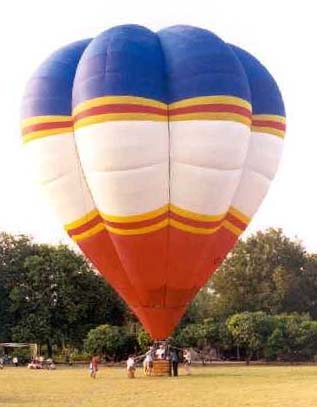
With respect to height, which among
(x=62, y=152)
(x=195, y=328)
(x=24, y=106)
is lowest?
(x=195, y=328)

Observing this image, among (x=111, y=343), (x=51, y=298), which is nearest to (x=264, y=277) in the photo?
(x=51, y=298)

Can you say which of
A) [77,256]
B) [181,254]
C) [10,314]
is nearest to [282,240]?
[77,256]

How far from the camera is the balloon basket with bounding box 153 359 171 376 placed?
2398 cm

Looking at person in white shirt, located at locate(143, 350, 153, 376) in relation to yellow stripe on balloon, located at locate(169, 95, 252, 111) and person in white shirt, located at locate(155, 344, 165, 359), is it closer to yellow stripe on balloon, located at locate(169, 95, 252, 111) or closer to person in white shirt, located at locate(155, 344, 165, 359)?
person in white shirt, located at locate(155, 344, 165, 359)

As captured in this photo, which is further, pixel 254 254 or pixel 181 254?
pixel 254 254

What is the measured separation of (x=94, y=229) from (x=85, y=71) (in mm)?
4208

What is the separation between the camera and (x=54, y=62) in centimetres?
→ 2247

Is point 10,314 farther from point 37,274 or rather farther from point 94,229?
point 94,229

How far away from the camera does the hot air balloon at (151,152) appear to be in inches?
813

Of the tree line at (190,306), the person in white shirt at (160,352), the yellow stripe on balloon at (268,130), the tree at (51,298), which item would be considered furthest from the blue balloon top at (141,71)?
the tree at (51,298)

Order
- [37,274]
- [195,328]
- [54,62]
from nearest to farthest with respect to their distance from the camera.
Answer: [54,62]
[195,328]
[37,274]

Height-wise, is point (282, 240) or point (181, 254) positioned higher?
point (282, 240)

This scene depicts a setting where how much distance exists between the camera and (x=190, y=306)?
5006 centimetres

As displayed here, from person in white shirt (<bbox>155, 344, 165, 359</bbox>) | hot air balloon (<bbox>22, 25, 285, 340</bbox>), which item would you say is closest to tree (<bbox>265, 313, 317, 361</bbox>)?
person in white shirt (<bbox>155, 344, 165, 359</bbox>)
